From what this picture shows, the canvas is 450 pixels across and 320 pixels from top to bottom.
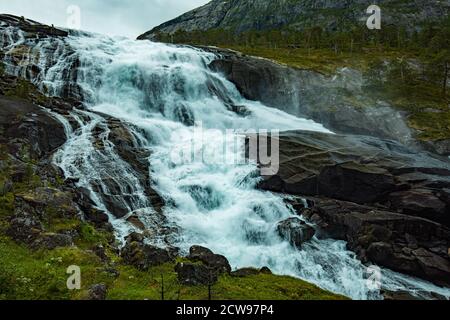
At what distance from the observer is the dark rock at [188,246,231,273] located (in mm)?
19078

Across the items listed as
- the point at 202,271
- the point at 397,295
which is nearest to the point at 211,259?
the point at 202,271

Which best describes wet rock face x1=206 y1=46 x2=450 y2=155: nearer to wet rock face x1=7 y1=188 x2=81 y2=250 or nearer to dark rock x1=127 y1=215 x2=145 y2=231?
dark rock x1=127 y1=215 x2=145 y2=231

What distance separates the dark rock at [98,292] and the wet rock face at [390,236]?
1572 centimetres

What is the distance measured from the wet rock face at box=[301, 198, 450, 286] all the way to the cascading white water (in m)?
0.77

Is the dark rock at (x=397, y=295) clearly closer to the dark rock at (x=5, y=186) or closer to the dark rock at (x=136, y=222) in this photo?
the dark rock at (x=136, y=222)

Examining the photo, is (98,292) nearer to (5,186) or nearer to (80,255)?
(80,255)

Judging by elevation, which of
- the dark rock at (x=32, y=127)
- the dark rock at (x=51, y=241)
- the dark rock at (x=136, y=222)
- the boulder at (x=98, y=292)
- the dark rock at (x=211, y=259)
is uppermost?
the dark rock at (x=32, y=127)

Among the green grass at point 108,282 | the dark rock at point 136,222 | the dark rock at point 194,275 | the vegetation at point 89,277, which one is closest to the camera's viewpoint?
the green grass at point 108,282

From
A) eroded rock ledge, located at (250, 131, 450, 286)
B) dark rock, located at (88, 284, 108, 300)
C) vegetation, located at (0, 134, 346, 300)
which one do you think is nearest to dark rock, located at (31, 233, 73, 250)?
vegetation, located at (0, 134, 346, 300)

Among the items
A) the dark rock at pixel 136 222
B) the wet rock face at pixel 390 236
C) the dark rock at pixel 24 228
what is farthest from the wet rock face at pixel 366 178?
the dark rock at pixel 24 228

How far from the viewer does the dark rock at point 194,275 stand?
17.1m

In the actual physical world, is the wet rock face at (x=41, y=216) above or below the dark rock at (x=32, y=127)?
below

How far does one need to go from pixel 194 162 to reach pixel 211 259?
14.4 metres

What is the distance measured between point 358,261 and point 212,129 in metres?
22.7
